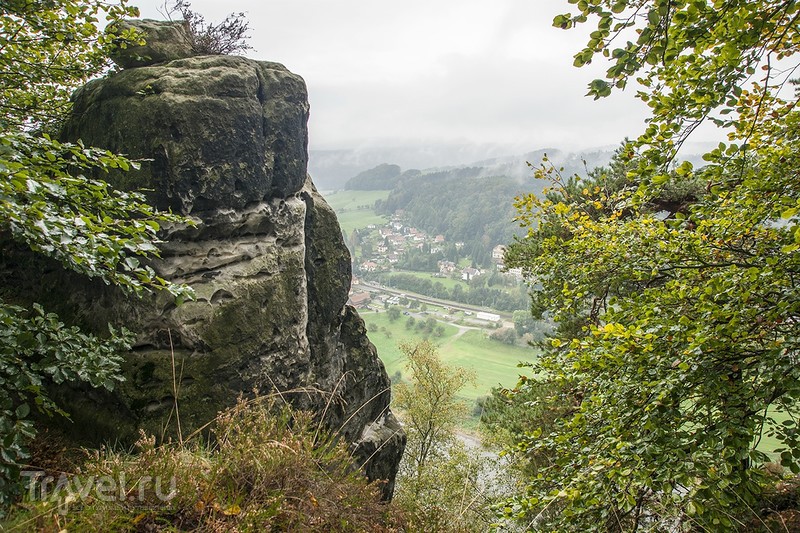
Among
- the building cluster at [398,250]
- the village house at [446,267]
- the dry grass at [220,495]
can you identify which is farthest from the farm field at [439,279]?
the dry grass at [220,495]

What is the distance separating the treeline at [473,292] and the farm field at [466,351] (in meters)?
27.0

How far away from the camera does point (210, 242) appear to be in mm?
9836

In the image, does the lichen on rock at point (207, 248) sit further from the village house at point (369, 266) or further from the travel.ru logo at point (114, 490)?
the village house at point (369, 266)

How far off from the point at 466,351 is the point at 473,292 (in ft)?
154

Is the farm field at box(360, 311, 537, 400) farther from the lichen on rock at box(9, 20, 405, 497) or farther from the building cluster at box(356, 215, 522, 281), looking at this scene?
the lichen on rock at box(9, 20, 405, 497)

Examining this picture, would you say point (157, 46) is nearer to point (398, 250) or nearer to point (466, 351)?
point (466, 351)

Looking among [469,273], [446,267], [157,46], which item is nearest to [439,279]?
[469,273]

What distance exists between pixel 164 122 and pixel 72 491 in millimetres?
7795

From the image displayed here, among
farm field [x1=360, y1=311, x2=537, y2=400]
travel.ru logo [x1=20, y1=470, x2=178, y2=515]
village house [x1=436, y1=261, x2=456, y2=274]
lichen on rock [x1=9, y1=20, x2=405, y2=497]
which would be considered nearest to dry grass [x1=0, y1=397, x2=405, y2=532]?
travel.ru logo [x1=20, y1=470, x2=178, y2=515]

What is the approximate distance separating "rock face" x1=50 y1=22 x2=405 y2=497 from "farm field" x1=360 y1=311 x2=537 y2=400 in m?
58.5

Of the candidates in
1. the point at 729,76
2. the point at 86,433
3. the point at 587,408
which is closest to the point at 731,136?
the point at 729,76

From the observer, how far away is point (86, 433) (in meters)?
7.31

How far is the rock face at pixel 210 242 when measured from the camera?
8.28 m

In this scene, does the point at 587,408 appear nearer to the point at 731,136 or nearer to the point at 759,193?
the point at 759,193
